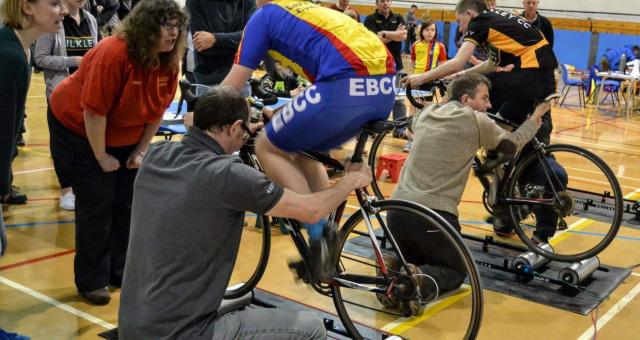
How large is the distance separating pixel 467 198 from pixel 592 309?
2.55 meters

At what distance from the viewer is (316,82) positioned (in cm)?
312

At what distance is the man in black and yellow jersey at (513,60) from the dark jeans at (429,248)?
1.45m

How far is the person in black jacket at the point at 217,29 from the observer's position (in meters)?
4.94

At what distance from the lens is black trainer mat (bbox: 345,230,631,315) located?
4.21m

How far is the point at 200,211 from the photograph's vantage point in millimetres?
2338

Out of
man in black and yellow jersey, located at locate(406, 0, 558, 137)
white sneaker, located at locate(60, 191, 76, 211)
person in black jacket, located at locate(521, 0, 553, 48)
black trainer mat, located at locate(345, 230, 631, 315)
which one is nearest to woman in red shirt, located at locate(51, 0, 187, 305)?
black trainer mat, located at locate(345, 230, 631, 315)

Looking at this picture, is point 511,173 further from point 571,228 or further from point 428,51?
point 428,51

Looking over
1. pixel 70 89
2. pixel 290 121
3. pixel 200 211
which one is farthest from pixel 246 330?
pixel 70 89

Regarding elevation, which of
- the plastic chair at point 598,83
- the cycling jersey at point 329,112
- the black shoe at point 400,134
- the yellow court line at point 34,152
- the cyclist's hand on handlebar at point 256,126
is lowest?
the plastic chair at point 598,83

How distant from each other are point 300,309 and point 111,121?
55.4 inches

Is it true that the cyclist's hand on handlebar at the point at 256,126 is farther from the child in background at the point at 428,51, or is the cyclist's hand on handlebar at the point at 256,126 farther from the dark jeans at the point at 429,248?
the child in background at the point at 428,51

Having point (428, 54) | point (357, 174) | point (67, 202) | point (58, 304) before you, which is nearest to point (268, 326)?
point (357, 174)

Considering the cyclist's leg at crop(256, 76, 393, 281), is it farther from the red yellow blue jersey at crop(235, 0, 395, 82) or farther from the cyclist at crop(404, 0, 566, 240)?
the cyclist at crop(404, 0, 566, 240)

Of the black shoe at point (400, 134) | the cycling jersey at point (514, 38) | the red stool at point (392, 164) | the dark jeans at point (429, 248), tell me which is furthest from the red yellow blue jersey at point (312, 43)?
the black shoe at point (400, 134)
